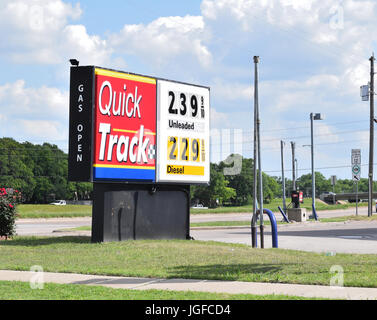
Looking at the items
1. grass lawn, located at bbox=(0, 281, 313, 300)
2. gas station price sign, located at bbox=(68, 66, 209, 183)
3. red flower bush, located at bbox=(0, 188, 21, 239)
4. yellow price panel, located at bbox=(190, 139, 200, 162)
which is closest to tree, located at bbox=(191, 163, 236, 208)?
red flower bush, located at bbox=(0, 188, 21, 239)

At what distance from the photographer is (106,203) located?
2047 cm

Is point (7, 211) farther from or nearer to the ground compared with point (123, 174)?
nearer to the ground

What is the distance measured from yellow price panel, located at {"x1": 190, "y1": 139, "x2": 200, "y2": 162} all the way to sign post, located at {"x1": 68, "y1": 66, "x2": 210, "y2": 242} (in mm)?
39

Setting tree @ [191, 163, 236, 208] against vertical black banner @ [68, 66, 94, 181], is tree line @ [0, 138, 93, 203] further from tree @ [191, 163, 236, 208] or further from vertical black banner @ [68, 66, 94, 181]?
vertical black banner @ [68, 66, 94, 181]

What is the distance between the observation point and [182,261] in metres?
15.8

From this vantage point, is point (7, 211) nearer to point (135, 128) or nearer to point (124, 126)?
point (124, 126)

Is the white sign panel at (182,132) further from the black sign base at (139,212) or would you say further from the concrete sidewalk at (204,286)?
the concrete sidewalk at (204,286)

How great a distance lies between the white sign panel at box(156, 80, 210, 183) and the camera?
22.3 meters

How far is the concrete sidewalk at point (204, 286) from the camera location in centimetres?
1032

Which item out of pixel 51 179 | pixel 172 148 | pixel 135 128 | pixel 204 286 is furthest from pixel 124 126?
pixel 51 179

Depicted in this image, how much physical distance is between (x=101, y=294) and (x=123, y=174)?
10692 mm

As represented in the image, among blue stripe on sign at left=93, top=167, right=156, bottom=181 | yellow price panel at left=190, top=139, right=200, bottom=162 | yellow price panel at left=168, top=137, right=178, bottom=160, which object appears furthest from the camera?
yellow price panel at left=190, top=139, right=200, bottom=162
